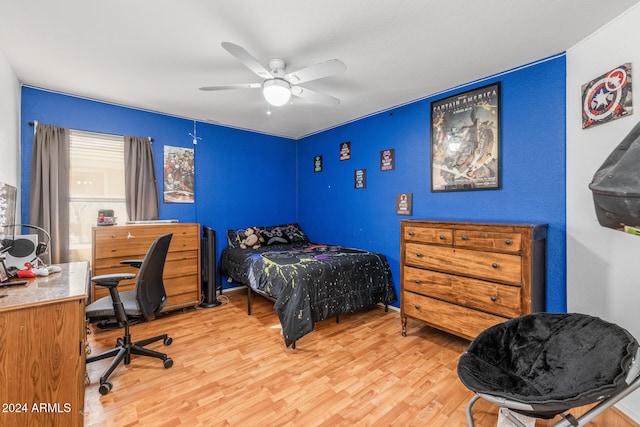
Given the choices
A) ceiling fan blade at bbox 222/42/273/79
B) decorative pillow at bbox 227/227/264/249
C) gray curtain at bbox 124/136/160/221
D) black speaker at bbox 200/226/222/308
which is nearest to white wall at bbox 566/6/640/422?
ceiling fan blade at bbox 222/42/273/79

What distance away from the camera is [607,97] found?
6.13 feet

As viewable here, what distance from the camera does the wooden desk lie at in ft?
4.38

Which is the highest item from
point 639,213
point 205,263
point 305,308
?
point 639,213

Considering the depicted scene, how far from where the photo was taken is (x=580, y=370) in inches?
54.1

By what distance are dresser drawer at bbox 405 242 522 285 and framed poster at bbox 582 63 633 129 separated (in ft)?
3.59

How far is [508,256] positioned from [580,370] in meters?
0.85

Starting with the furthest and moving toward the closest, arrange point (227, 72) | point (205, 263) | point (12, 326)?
point (205, 263) < point (227, 72) < point (12, 326)

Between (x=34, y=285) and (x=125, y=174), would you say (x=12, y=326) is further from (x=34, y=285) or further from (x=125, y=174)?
(x=125, y=174)

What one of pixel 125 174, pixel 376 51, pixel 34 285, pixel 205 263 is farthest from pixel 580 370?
pixel 125 174

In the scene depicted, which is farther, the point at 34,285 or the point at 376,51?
the point at 376,51

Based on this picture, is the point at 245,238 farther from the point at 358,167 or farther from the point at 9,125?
the point at 9,125

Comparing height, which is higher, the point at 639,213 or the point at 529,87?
the point at 529,87

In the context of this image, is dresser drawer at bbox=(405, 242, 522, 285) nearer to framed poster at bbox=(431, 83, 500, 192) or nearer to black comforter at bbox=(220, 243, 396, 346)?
black comforter at bbox=(220, 243, 396, 346)

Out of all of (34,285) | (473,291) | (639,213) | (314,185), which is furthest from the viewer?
(314,185)
